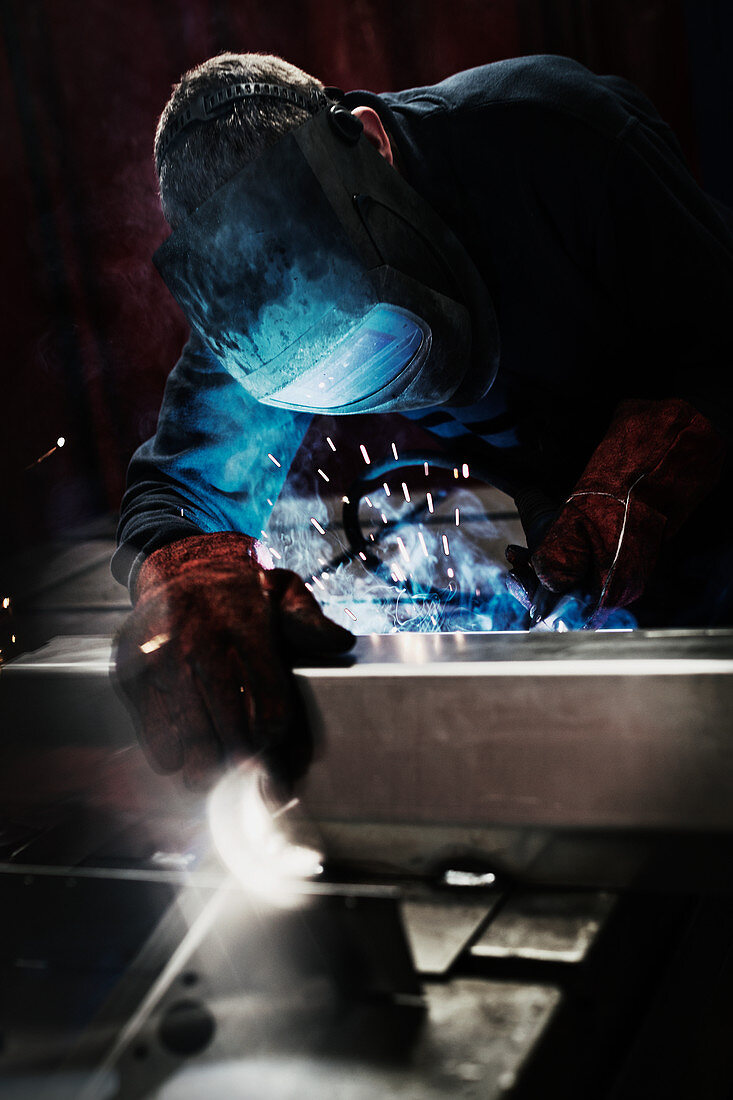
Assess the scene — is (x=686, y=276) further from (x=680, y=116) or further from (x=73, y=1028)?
(x=680, y=116)

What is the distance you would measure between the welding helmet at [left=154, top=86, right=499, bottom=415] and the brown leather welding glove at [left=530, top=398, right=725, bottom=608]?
10.4 inches

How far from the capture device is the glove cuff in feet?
2.77

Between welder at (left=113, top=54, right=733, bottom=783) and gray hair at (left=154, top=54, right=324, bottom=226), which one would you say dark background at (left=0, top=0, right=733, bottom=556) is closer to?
welder at (left=113, top=54, right=733, bottom=783)

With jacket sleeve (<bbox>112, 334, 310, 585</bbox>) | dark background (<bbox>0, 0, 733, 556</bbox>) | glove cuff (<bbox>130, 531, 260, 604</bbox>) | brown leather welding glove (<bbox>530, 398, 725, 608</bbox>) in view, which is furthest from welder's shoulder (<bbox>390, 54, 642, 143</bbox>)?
dark background (<bbox>0, 0, 733, 556</bbox>)

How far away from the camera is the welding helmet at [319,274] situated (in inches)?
32.5

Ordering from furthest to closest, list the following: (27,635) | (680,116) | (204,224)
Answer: (27,635) → (680,116) → (204,224)

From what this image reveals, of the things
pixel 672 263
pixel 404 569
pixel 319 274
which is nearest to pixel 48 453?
pixel 404 569

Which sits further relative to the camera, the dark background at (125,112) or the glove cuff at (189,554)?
the dark background at (125,112)

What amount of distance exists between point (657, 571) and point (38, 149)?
6.99 feet

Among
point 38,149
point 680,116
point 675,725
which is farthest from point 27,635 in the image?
point 680,116

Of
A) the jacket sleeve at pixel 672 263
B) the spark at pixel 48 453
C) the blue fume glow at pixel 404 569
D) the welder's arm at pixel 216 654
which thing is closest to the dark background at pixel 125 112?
the spark at pixel 48 453

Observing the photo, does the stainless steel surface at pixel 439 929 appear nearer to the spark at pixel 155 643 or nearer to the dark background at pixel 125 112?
the spark at pixel 155 643

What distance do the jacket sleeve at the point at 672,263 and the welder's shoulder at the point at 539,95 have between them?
1.8 inches

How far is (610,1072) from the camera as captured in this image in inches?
16.1
